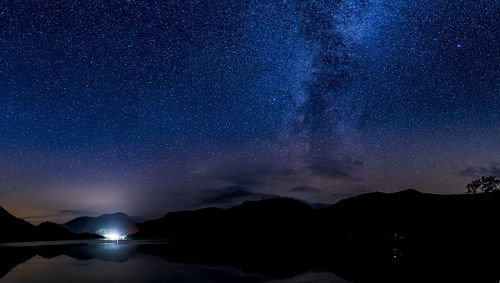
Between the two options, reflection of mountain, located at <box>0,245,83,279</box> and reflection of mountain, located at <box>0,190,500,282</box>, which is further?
reflection of mountain, located at <box>0,245,83,279</box>

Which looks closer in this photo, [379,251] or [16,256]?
[379,251]

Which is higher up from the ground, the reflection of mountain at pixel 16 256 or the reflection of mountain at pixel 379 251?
the reflection of mountain at pixel 16 256

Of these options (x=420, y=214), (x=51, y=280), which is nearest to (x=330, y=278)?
(x=51, y=280)

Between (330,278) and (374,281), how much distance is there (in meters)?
2.82

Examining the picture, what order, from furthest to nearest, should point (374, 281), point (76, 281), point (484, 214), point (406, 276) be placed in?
point (484, 214) → point (76, 281) → point (406, 276) → point (374, 281)

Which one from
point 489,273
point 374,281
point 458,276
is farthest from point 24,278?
point 489,273

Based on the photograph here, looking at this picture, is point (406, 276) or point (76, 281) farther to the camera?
point (76, 281)

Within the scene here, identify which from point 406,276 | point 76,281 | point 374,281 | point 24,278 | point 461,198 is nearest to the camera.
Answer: point 374,281

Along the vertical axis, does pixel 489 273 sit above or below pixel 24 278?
below

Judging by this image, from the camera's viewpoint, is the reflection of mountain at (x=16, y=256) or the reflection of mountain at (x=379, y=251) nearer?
the reflection of mountain at (x=379, y=251)

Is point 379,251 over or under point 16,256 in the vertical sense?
under

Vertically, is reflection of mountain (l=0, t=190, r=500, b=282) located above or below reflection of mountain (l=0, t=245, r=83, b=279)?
below

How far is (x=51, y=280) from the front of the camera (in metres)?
21.2

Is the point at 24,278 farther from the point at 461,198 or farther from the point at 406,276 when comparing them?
the point at 461,198
